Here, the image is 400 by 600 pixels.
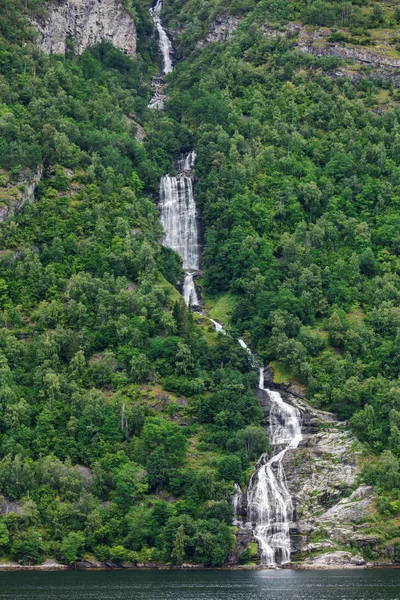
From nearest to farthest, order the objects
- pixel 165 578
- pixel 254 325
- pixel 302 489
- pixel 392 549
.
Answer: pixel 165 578 → pixel 392 549 → pixel 302 489 → pixel 254 325

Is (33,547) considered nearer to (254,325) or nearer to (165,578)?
(165,578)

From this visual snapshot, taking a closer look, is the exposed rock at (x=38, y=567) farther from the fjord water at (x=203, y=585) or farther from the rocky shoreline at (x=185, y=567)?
the fjord water at (x=203, y=585)

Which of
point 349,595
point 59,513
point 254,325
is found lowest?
point 349,595

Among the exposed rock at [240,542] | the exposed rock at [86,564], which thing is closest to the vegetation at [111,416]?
the exposed rock at [86,564]

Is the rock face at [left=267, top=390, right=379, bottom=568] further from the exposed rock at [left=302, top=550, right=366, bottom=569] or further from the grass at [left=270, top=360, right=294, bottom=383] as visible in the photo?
the grass at [left=270, top=360, right=294, bottom=383]

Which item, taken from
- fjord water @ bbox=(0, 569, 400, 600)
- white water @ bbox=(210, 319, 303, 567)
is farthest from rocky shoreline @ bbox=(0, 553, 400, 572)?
fjord water @ bbox=(0, 569, 400, 600)

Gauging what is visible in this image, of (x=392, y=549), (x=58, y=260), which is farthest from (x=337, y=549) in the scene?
(x=58, y=260)
